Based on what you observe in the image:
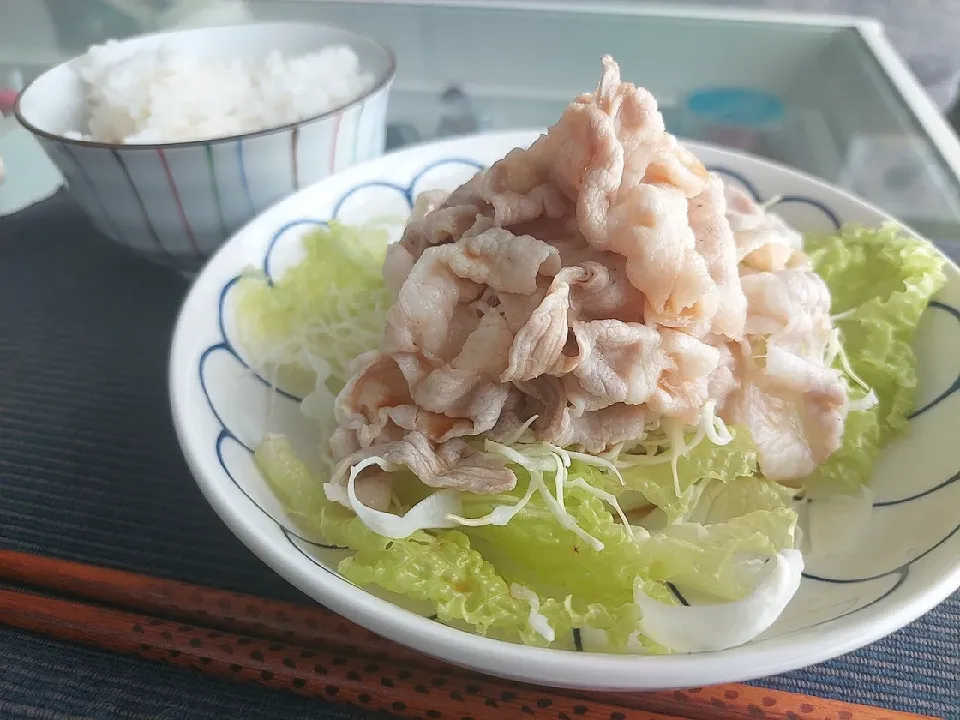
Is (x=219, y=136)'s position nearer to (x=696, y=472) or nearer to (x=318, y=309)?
(x=318, y=309)

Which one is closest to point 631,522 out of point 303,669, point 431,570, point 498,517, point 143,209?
point 498,517

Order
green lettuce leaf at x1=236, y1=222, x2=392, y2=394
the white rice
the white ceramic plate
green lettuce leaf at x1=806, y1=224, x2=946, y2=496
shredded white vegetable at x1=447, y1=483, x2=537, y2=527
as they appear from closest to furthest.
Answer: the white ceramic plate < shredded white vegetable at x1=447, y1=483, x2=537, y2=527 < green lettuce leaf at x1=806, y1=224, x2=946, y2=496 < green lettuce leaf at x1=236, y1=222, x2=392, y2=394 < the white rice

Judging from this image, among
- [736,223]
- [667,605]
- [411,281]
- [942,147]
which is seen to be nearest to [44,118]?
[411,281]

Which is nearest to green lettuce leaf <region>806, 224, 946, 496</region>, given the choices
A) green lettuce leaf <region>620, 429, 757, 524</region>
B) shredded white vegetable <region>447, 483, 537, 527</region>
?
green lettuce leaf <region>620, 429, 757, 524</region>

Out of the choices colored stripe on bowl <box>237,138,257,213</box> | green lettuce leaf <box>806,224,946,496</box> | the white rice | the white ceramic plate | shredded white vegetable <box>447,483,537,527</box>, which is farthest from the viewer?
the white rice

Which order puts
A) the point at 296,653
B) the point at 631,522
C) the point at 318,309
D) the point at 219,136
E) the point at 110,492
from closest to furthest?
the point at 296,653 < the point at 631,522 < the point at 110,492 < the point at 318,309 < the point at 219,136

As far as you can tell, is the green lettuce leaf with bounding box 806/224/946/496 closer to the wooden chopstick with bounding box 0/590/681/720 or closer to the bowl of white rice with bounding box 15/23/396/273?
the wooden chopstick with bounding box 0/590/681/720
